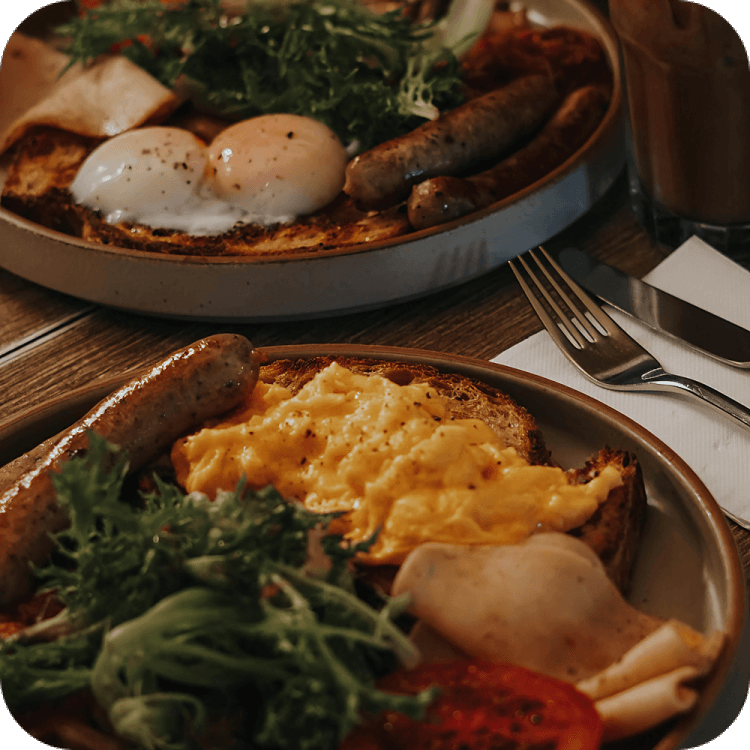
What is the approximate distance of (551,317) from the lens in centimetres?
222

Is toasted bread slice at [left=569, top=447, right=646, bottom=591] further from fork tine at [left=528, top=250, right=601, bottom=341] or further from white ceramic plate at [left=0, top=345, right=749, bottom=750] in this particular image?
fork tine at [left=528, top=250, right=601, bottom=341]

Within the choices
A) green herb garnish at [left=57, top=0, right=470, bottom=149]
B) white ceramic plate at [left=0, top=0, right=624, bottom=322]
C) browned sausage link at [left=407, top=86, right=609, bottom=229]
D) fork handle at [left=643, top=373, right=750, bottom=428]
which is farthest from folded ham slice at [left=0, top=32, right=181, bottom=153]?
fork handle at [left=643, top=373, right=750, bottom=428]

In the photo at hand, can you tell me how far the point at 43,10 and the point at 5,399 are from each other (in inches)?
96.1

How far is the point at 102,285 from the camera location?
2.49m

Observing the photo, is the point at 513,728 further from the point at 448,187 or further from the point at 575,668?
the point at 448,187

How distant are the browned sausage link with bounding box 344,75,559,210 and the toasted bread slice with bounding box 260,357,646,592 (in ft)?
2.37

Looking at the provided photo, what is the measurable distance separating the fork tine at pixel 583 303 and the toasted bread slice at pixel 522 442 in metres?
0.43

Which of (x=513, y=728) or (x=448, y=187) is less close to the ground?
(x=448, y=187)

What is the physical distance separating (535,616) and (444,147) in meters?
1.60

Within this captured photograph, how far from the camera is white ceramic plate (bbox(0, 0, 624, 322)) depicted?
233 cm

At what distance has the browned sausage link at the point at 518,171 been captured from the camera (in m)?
2.40

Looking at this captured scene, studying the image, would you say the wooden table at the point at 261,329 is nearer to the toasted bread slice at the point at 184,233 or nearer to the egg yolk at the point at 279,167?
the toasted bread slice at the point at 184,233

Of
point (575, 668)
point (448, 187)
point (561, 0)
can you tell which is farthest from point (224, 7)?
point (575, 668)

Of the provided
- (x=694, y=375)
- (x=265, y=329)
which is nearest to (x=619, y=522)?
(x=694, y=375)
